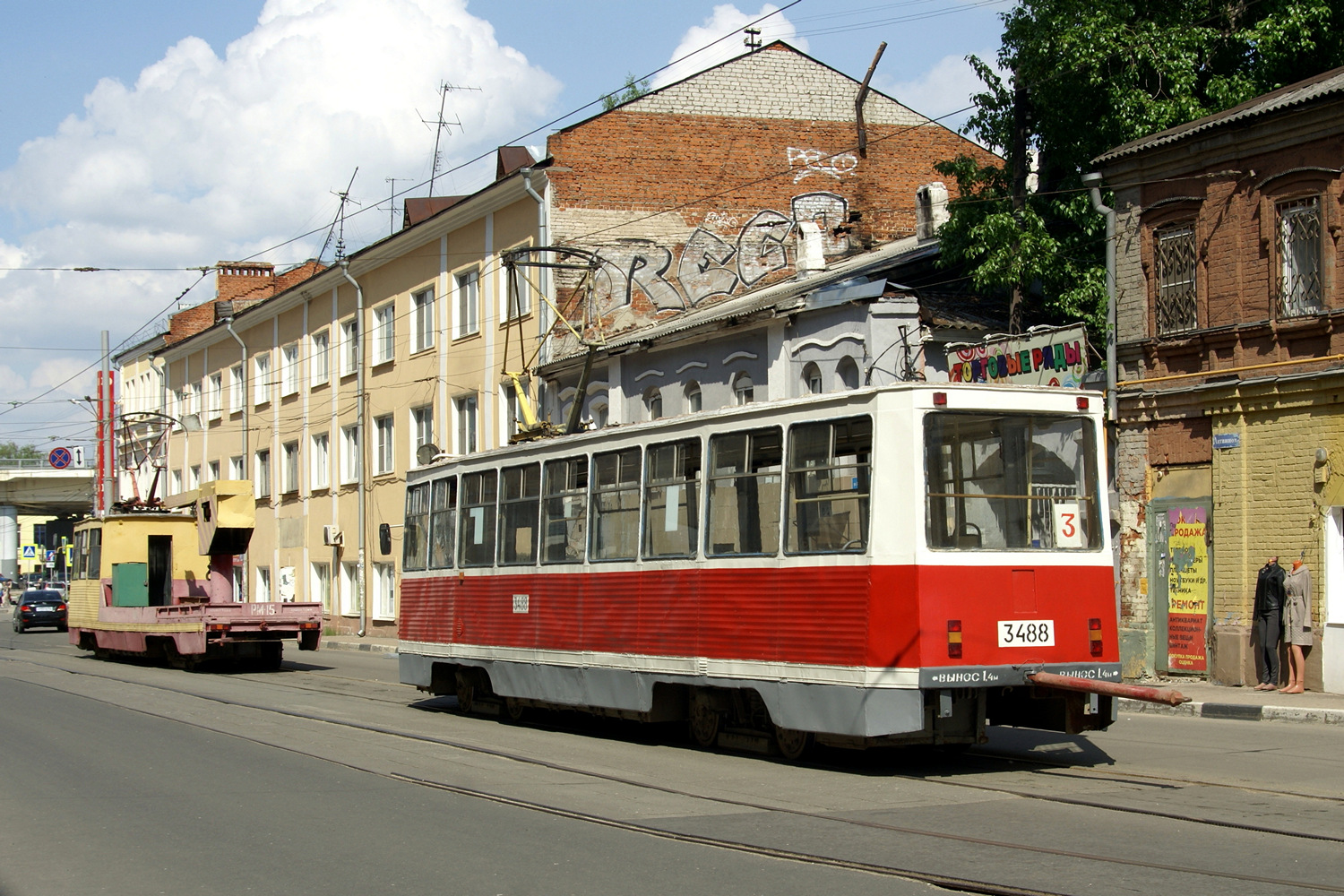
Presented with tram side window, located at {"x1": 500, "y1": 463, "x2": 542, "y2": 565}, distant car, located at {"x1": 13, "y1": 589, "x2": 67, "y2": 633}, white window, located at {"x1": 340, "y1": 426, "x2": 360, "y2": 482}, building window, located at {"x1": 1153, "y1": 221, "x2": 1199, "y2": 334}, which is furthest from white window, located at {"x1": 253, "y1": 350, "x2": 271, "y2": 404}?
building window, located at {"x1": 1153, "y1": 221, "x2": 1199, "y2": 334}

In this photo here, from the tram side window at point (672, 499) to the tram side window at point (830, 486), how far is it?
130cm

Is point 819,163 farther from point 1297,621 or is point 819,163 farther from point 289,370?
point 1297,621

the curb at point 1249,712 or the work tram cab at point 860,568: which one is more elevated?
the work tram cab at point 860,568

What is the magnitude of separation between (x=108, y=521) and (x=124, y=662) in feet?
9.25

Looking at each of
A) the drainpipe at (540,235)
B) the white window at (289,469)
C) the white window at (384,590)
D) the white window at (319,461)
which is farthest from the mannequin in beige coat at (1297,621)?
the white window at (289,469)

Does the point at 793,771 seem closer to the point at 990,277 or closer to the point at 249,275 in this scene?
the point at 990,277

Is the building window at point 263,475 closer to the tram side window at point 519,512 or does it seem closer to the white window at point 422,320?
the white window at point 422,320

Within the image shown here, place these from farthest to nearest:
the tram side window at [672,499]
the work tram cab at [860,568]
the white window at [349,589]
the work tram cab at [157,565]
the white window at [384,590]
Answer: the white window at [349,589]
the white window at [384,590]
the work tram cab at [157,565]
the tram side window at [672,499]
the work tram cab at [860,568]

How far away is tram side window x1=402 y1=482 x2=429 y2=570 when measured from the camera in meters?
17.1

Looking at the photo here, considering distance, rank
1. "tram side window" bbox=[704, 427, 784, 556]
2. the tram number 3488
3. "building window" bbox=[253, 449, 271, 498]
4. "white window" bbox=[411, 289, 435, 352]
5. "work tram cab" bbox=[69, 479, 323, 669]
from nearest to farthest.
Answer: the tram number 3488, "tram side window" bbox=[704, 427, 784, 556], "work tram cab" bbox=[69, 479, 323, 669], "white window" bbox=[411, 289, 435, 352], "building window" bbox=[253, 449, 271, 498]

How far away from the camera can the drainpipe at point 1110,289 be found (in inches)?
768

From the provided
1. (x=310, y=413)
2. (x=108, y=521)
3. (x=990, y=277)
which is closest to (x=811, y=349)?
(x=990, y=277)

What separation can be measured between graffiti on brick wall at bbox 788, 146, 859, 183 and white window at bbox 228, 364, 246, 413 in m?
23.9

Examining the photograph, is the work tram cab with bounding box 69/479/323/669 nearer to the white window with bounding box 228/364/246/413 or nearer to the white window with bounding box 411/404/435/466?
the white window with bounding box 411/404/435/466
